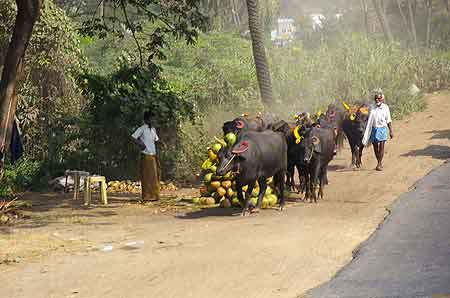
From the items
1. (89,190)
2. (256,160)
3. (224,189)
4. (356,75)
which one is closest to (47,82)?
(89,190)

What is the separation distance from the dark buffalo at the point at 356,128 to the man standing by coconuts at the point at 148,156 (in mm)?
5557

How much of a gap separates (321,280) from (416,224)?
351 centimetres

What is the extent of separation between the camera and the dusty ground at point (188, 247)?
354 inches

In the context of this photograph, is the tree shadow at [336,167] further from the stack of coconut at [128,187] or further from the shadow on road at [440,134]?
the shadow on road at [440,134]

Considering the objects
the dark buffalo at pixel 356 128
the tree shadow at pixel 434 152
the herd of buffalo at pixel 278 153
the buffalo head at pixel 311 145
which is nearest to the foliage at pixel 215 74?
the dark buffalo at pixel 356 128

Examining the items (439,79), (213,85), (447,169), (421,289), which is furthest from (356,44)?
(421,289)

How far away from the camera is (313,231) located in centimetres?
1192

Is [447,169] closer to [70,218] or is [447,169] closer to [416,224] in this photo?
[416,224]

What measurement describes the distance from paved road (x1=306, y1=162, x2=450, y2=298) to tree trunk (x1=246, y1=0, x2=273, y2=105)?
1186cm

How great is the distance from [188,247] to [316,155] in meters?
5.14

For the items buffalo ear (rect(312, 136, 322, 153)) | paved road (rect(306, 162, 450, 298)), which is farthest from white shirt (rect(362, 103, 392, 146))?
paved road (rect(306, 162, 450, 298))

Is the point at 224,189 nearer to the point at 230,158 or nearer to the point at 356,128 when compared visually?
the point at 230,158

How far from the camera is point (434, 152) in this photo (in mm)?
21203

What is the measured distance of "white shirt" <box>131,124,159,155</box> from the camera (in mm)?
16391
